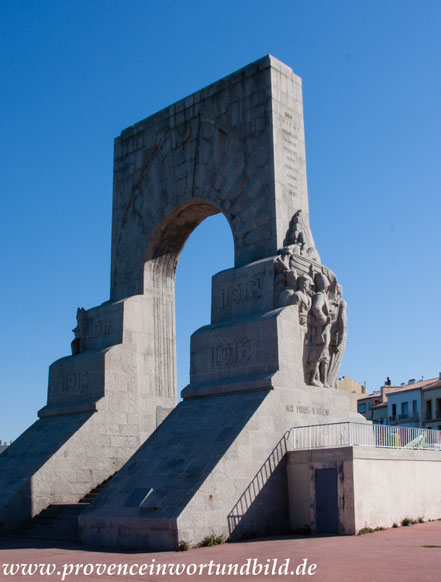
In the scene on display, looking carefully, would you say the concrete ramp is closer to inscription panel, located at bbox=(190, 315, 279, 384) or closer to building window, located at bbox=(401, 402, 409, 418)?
inscription panel, located at bbox=(190, 315, 279, 384)

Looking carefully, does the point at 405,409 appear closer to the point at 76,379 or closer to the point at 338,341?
the point at 338,341

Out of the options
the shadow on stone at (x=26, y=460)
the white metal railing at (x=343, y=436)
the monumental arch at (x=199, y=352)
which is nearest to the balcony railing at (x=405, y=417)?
the monumental arch at (x=199, y=352)

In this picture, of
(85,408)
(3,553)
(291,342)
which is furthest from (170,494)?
(85,408)

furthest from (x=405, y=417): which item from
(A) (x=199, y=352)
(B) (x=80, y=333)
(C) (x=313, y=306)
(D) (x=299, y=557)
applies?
(D) (x=299, y=557)

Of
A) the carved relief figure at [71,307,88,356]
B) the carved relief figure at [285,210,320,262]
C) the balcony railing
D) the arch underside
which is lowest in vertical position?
the balcony railing

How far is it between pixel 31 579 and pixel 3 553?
291cm

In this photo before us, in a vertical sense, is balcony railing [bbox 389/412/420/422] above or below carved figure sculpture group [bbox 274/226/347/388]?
below

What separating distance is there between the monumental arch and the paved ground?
795mm

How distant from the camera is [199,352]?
14477 millimetres

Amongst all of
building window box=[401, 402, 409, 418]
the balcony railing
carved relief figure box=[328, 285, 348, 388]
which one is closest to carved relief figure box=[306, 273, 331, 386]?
carved relief figure box=[328, 285, 348, 388]

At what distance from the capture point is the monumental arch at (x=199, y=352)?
11.8m

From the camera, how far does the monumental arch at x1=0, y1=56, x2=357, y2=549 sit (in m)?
11.8

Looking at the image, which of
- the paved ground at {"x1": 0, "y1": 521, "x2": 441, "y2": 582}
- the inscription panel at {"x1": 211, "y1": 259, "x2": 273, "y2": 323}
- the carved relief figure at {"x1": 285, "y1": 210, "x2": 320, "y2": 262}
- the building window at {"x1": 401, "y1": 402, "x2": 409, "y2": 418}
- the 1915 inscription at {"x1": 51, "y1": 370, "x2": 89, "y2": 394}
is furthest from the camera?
the building window at {"x1": 401, "y1": 402, "x2": 409, "y2": 418}

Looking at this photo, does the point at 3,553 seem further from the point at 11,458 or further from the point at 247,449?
the point at 11,458
